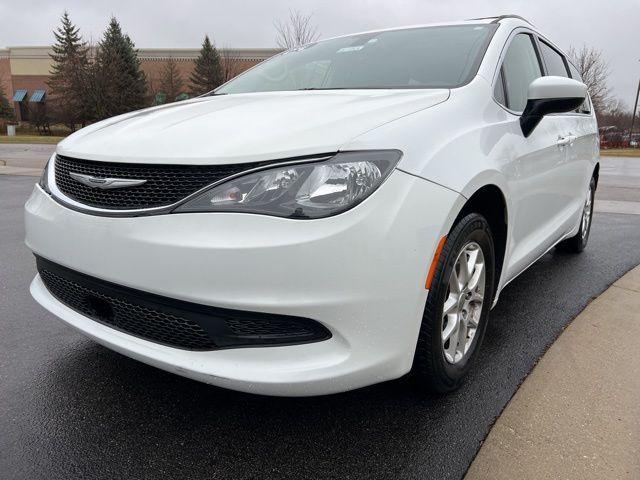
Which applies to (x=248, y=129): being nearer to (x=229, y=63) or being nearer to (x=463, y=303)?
(x=463, y=303)

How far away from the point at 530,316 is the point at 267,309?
2138 millimetres

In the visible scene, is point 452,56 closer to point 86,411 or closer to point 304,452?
point 304,452

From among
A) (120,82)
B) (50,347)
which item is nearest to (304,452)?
(50,347)

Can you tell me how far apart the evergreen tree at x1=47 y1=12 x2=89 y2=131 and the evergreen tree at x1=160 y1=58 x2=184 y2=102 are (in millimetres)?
6827

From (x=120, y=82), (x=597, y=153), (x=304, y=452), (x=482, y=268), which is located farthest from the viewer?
(x=120, y=82)

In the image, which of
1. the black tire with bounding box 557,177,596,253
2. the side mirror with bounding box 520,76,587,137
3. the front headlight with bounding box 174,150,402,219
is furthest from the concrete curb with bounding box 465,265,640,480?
the black tire with bounding box 557,177,596,253

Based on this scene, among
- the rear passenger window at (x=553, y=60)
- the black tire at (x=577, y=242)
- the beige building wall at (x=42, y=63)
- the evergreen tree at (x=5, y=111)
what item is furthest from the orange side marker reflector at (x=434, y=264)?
the evergreen tree at (x=5, y=111)

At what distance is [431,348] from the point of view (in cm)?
192

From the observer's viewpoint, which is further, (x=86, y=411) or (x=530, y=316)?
(x=530, y=316)

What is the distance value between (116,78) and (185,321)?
40907mm

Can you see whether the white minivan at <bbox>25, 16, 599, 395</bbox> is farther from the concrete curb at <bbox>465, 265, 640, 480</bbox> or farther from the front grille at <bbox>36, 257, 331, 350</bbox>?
the concrete curb at <bbox>465, 265, 640, 480</bbox>

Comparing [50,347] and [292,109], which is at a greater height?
[292,109]

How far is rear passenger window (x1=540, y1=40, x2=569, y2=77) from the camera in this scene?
3.41 m

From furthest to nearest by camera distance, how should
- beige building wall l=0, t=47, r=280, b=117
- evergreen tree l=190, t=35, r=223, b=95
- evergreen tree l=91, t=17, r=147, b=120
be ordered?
beige building wall l=0, t=47, r=280, b=117 < evergreen tree l=190, t=35, r=223, b=95 < evergreen tree l=91, t=17, r=147, b=120
